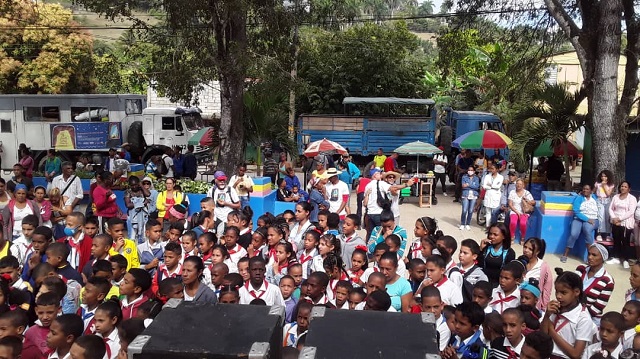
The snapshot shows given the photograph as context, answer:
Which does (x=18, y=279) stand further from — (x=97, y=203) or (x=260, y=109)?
(x=260, y=109)

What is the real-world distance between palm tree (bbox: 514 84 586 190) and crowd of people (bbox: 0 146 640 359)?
21.6ft

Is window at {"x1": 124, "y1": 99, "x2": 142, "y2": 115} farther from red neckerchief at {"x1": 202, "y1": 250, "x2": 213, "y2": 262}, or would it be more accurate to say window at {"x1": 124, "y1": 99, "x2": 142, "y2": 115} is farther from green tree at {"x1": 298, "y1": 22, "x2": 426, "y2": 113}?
red neckerchief at {"x1": 202, "y1": 250, "x2": 213, "y2": 262}

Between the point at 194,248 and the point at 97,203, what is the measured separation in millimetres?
3510

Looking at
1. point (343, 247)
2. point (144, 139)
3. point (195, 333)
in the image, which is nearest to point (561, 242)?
point (343, 247)

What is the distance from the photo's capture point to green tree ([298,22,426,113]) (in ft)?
84.2

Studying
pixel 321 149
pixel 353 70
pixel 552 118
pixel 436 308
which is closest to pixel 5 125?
pixel 321 149

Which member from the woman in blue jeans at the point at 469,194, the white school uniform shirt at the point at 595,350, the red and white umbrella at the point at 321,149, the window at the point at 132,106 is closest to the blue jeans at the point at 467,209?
the woman in blue jeans at the point at 469,194

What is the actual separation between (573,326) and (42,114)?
63.2 ft

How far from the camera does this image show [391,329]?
2590mm

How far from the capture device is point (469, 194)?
1198 cm

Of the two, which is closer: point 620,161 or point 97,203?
point 97,203

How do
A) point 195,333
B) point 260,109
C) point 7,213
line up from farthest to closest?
point 260,109 → point 7,213 → point 195,333

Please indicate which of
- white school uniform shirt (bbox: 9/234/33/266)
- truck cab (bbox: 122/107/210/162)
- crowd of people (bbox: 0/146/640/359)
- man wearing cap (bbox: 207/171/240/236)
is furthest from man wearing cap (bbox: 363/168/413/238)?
truck cab (bbox: 122/107/210/162)

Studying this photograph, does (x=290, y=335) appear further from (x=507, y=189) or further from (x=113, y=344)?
(x=507, y=189)
